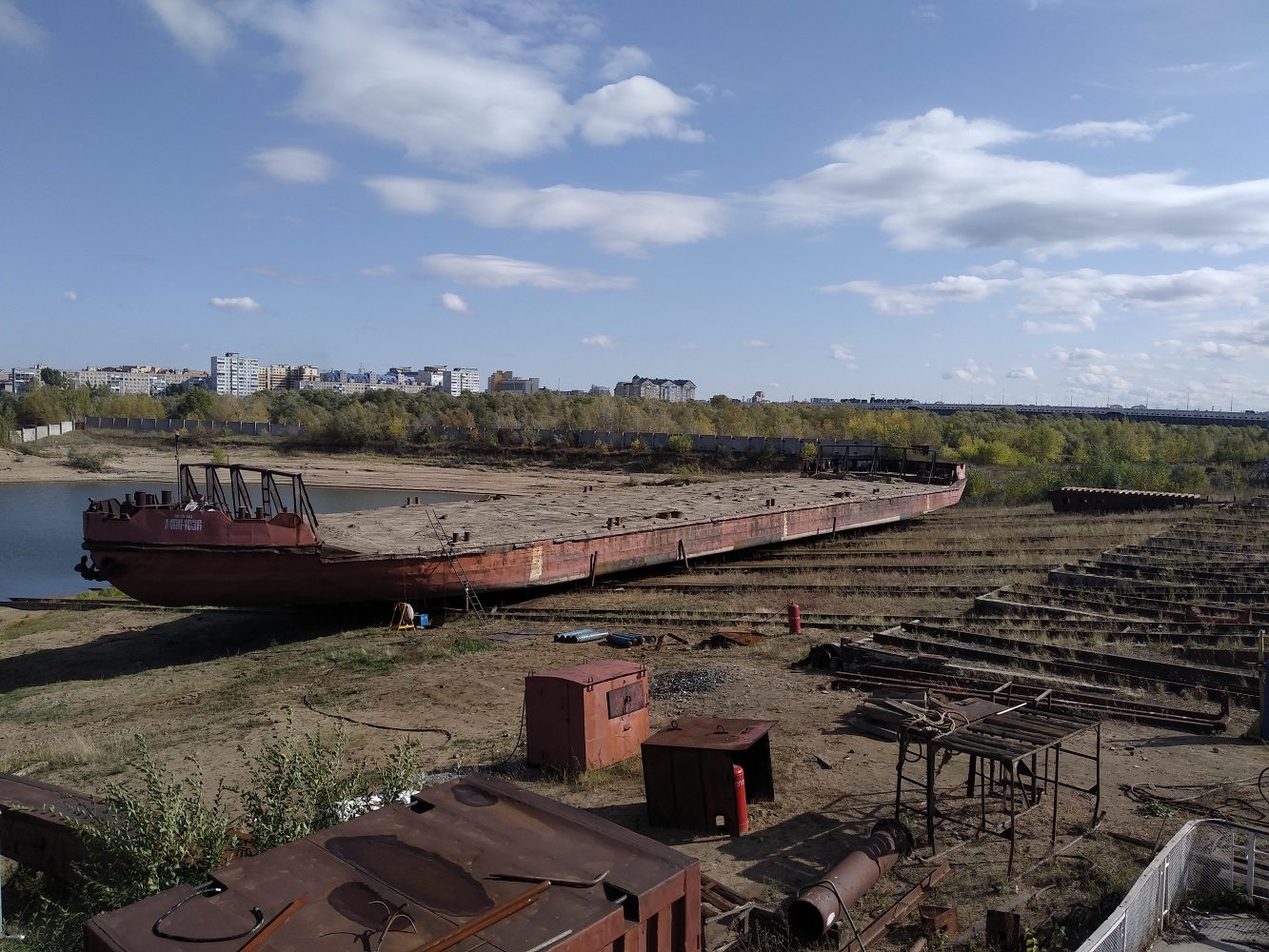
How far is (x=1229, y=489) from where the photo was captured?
41594mm

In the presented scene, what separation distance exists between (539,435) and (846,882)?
68.4 meters

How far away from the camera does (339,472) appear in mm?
63469

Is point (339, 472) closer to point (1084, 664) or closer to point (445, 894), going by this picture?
point (1084, 664)

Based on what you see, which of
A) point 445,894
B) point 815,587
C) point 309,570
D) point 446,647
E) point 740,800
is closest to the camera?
point 445,894

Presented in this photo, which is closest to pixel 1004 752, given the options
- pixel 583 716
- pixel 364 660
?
pixel 583 716

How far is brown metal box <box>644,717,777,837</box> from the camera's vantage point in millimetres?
7172

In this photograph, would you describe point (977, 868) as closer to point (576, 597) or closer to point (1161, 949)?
point (1161, 949)

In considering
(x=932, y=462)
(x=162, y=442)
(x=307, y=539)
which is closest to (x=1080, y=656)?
(x=307, y=539)

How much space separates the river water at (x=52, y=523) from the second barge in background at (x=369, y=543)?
41.9ft

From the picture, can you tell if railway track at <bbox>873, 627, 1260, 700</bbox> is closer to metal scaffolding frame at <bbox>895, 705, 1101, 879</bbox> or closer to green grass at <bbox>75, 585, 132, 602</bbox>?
metal scaffolding frame at <bbox>895, 705, 1101, 879</bbox>

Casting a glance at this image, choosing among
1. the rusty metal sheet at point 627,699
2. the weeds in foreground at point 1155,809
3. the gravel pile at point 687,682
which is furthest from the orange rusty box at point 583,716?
the weeds in foreground at point 1155,809

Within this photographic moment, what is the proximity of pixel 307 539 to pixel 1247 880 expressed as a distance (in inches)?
546

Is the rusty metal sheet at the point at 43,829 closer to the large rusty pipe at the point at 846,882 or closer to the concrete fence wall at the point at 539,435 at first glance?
the large rusty pipe at the point at 846,882

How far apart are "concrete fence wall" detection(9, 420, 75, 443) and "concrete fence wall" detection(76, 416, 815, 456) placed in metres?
1.04
